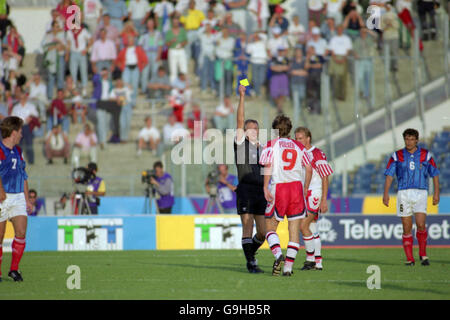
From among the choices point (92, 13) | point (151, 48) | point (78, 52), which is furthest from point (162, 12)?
point (78, 52)

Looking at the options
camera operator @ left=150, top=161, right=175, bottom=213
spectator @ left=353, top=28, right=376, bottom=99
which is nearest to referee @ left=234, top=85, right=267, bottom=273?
camera operator @ left=150, top=161, right=175, bottom=213

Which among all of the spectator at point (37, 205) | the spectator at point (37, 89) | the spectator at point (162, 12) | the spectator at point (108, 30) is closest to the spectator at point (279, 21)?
the spectator at point (162, 12)

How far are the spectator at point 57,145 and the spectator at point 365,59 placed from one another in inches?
326

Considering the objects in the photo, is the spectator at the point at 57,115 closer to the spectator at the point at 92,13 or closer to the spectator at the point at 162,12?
the spectator at the point at 92,13

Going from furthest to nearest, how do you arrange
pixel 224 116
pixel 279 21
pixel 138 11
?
pixel 138 11 → pixel 279 21 → pixel 224 116

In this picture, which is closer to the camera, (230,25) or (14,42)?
(230,25)

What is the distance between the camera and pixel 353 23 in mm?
25938

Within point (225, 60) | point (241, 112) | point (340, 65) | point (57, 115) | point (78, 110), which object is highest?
point (225, 60)

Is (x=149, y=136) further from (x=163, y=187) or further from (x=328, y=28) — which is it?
(x=328, y=28)

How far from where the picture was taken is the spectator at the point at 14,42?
89.9 ft

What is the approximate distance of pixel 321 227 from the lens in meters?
20.1

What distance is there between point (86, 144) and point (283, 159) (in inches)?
513
